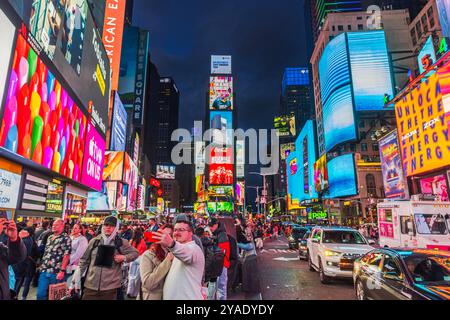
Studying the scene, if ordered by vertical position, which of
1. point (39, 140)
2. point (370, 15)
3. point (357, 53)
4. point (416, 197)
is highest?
point (370, 15)

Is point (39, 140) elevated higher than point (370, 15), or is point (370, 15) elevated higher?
point (370, 15)

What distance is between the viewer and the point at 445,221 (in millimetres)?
10891

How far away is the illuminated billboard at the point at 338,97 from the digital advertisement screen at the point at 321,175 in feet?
16.3

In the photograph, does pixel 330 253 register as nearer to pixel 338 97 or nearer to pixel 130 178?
pixel 130 178

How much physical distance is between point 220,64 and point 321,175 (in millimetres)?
73492

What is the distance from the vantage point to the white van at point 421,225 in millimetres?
10438

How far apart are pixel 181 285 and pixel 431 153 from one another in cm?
2638

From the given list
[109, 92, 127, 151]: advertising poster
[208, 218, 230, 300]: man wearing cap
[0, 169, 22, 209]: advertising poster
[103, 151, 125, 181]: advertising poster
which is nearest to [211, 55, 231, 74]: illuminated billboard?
[109, 92, 127, 151]: advertising poster

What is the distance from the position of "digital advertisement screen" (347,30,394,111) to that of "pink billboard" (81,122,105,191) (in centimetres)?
6084

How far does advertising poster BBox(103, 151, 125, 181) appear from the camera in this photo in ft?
139

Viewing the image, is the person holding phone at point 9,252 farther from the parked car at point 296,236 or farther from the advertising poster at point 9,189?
the parked car at point 296,236

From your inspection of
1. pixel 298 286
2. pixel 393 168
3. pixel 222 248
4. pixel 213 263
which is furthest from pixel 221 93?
pixel 213 263
